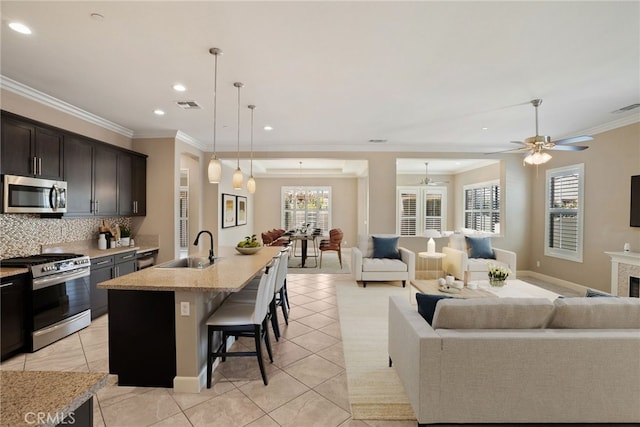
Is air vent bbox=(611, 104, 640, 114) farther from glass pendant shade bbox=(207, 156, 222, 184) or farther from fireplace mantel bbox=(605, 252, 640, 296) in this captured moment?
glass pendant shade bbox=(207, 156, 222, 184)

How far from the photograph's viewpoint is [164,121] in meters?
4.62

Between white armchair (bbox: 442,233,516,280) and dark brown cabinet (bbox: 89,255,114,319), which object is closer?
dark brown cabinet (bbox: 89,255,114,319)

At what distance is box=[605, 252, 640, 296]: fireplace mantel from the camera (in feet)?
13.3

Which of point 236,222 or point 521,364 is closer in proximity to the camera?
point 521,364

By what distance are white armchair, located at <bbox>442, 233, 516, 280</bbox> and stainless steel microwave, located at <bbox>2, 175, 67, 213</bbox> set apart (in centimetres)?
604

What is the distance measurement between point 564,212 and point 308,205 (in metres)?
6.80

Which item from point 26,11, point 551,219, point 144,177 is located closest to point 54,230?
point 144,177

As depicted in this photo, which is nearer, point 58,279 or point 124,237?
point 58,279

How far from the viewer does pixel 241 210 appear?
8.70m

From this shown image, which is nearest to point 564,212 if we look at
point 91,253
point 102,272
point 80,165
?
point 102,272

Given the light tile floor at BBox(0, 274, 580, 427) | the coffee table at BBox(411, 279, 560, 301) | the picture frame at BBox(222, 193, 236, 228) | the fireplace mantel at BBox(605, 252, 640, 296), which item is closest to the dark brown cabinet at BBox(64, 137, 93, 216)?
the light tile floor at BBox(0, 274, 580, 427)

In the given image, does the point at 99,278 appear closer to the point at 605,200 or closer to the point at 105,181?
the point at 105,181

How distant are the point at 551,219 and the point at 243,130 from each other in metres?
6.20

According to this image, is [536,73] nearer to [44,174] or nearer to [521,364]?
[521,364]
